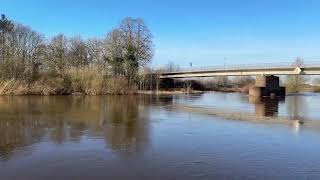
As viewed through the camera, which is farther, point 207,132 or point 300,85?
point 300,85

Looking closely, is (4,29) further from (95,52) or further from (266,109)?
(266,109)

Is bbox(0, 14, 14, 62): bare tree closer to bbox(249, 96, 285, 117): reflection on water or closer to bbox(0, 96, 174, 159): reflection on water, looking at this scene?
bbox(249, 96, 285, 117): reflection on water

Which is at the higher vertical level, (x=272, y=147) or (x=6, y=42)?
(x=6, y=42)

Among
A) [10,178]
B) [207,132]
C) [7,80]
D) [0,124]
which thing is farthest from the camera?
[7,80]

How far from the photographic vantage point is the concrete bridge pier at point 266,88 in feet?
247

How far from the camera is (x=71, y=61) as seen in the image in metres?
77.2

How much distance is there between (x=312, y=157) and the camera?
48.6ft

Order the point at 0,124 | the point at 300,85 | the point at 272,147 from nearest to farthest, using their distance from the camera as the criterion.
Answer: the point at 272,147 → the point at 0,124 → the point at 300,85

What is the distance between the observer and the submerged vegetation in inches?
2461

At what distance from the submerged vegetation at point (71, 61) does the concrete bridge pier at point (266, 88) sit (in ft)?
63.0

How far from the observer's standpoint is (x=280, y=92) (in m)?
77.9

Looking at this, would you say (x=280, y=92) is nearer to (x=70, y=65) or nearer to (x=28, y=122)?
(x=70, y=65)

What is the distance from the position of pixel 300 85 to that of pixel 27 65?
252 ft

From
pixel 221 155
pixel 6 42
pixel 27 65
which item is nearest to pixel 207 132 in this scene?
pixel 221 155
